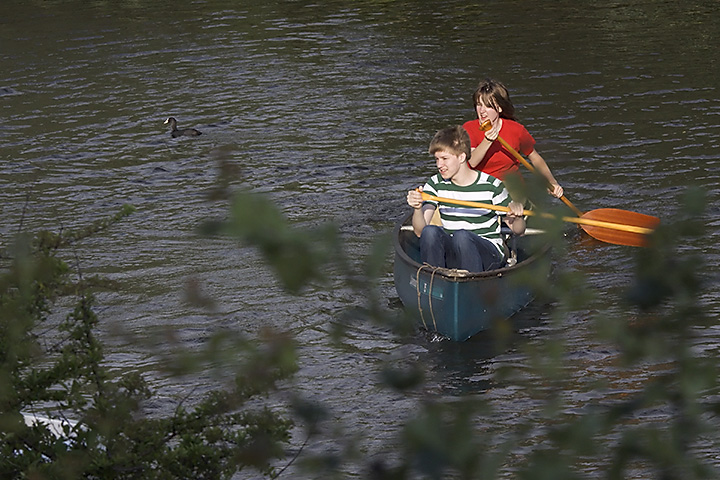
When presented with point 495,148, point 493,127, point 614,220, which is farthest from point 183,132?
point 614,220

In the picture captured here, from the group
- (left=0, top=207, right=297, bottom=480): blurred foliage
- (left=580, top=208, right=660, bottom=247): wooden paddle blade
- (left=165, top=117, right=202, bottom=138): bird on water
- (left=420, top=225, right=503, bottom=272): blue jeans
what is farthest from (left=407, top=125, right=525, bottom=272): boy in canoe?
(left=165, top=117, right=202, bottom=138): bird on water

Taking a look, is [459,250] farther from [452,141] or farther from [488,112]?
[488,112]

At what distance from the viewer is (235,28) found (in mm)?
20234

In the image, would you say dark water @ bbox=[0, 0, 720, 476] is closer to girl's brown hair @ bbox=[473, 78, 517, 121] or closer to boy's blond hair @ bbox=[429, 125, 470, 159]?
girl's brown hair @ bbox=[473, 78, 517, 121]

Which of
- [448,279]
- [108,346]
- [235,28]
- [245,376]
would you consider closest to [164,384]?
[108,346]

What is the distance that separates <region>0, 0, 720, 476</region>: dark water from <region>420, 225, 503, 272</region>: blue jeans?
576 mm

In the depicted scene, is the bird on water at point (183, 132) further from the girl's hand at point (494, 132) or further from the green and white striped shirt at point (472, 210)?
the green and white striped shirt at point (472, 210)

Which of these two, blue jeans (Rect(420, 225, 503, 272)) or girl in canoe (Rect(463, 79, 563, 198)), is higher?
girl in canoe (Rect(463, 79, 563, 198))

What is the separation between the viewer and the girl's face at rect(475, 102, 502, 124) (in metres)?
8.10

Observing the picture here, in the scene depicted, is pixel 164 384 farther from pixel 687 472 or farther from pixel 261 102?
pixel 261 102

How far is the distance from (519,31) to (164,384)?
13193 millimetres

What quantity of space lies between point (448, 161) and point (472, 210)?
50cm

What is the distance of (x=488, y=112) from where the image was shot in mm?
8102

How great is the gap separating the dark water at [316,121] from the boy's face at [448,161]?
100 centimetres
